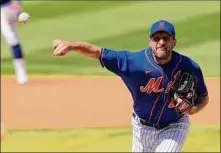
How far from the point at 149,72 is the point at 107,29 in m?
11.3

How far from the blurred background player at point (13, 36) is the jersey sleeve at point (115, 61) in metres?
6.56

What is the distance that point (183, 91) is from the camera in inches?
216

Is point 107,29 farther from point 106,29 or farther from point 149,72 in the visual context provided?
point 149,72

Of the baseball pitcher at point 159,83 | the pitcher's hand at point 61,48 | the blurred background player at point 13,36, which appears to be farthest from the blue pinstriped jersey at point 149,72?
the blurred background player at point 13,36

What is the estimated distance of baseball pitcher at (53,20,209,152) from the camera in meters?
5.35

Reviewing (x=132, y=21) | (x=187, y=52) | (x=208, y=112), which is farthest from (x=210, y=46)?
(x=208, y=112)

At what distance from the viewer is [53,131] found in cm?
938

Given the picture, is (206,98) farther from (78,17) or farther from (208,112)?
(78,17)

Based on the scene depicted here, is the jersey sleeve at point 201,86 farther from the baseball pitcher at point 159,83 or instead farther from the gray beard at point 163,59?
the gray beard at point 163,59

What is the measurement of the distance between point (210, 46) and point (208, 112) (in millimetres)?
5336

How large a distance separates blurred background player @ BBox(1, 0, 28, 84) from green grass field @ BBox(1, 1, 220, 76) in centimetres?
121

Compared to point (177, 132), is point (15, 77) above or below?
above

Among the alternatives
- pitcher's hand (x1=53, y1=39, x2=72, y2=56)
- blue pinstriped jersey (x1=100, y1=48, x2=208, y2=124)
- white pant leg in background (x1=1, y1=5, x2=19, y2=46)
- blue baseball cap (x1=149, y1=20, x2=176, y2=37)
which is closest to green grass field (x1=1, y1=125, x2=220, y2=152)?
blue pinstriped jersey (x1=100, y1=48, x2=208, y2=124)

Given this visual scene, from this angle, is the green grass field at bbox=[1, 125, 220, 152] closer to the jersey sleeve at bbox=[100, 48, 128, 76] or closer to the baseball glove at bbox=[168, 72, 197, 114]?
the baseball glove at bbox=[168, 72, 197, 114]
